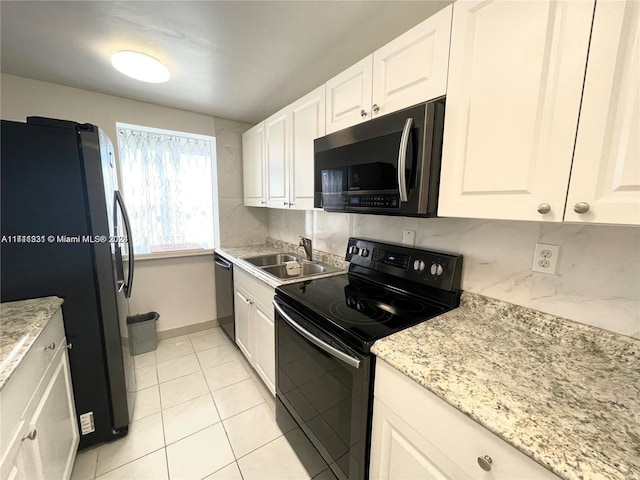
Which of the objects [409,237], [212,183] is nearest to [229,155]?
[212,183]

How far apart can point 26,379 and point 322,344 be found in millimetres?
1044

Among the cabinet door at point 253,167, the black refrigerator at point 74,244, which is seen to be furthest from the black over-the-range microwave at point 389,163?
the black refrigerator at point 74,244

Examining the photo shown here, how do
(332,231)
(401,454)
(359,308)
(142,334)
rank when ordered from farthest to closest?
(142,334) → (332,231) → (359,308) → (401,454)

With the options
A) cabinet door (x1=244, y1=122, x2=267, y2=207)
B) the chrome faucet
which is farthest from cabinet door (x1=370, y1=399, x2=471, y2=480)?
cabinet door (x1=244, y1=122, x2=267, y2=207)

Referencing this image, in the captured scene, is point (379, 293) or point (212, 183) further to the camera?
point (212, 183)

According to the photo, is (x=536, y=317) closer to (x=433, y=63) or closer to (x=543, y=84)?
(x=543, y=84)

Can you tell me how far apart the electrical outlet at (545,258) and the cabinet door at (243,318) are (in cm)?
175

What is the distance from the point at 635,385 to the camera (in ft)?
2.48

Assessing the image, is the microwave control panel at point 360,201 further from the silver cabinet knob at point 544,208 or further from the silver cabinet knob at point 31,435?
the silver cabinet knob at point 31,435

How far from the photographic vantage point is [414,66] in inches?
42.3

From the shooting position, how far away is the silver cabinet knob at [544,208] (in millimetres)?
745

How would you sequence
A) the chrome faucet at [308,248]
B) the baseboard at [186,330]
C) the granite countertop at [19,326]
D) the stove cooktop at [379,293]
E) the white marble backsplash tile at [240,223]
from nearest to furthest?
the granite countertop at [19,326]
the stove cooktop at [379,293]
the chrome faucet at [308,248]
the baseboard at [186,330]
the white marble backsplash tile at [240,223]

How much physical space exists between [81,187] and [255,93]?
1404mm

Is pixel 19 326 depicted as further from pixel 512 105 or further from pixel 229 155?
pixel 229 155
